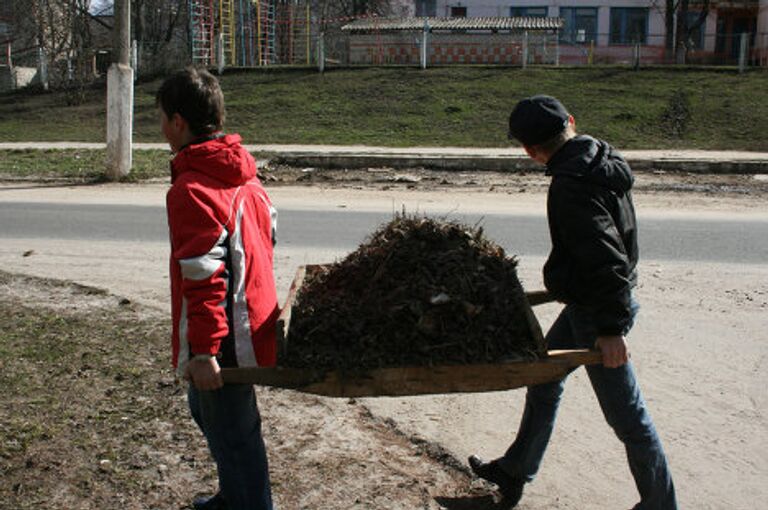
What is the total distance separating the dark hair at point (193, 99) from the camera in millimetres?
2783

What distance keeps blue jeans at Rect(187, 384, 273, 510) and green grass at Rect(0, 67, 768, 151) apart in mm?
18176

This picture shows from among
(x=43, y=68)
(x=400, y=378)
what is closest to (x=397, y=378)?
(x=400, y=378)

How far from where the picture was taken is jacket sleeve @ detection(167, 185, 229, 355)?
2.63 meters

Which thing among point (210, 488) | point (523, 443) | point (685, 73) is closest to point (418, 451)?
point (523, 443)

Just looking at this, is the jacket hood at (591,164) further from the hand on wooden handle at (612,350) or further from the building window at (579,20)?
the building window at (579,20)

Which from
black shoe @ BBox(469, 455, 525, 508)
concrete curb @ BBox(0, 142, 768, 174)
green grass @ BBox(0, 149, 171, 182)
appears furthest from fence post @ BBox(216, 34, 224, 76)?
black shoe @ BBox(469, 455, 525, 508)

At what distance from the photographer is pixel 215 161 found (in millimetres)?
2754

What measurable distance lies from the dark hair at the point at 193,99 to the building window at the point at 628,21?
1955 inches

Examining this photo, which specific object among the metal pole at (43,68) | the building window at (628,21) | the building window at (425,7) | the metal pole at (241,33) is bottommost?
the metal pole at (43,68)

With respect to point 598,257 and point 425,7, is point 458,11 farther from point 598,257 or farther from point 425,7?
point 598,257

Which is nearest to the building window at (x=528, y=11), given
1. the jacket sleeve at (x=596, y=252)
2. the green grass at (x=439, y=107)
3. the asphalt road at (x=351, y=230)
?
the green grass at (x=439, y=107)

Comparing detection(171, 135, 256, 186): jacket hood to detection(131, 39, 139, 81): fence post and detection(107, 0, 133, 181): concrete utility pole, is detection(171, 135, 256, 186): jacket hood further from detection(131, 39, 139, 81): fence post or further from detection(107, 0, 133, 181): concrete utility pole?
detection(131, 39, 139, 81): fence post

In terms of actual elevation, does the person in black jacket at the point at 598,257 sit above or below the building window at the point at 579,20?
below

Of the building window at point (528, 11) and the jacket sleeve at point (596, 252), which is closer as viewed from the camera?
the jacket sleeve at point (596, 252)
